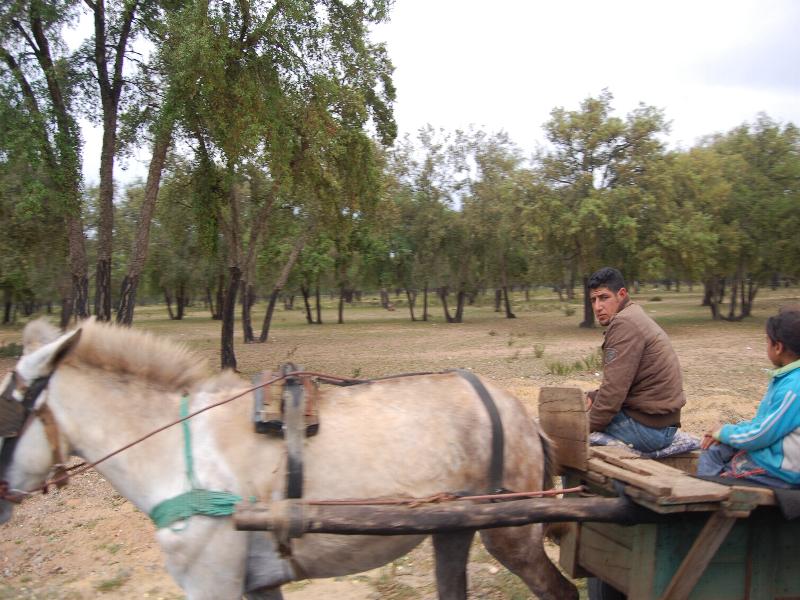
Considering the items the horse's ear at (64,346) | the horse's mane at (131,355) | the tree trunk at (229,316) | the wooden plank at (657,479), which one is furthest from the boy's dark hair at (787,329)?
the tree trunk at (229,316)

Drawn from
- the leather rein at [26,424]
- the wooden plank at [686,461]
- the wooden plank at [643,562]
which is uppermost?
the leather rein at [26,424]

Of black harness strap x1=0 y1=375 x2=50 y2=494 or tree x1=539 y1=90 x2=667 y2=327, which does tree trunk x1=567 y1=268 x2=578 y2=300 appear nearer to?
tree x1=539 y1=90 x2=667 y2=327

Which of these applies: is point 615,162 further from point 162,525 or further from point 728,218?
point 162,525

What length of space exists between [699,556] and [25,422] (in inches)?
123

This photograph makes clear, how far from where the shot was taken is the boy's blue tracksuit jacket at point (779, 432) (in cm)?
292

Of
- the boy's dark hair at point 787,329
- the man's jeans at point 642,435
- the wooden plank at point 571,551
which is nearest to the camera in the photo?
the boy's dark hair at point 787,329

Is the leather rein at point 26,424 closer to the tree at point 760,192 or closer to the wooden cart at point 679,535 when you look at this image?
the wooden cart at point 679,535

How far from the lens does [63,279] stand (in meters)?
27.4

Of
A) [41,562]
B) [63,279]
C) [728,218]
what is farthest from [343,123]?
[728,218]

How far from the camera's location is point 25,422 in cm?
282

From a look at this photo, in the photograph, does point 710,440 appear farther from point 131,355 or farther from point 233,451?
point 131,355

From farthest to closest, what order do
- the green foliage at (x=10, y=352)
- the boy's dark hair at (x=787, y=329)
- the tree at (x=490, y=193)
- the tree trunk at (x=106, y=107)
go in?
the tree at (x=490, y=193), the green foliage at (x=10, y=352), the tree trunk at (x=106, y=107), the boy's dark hair at (x=787, y=329)

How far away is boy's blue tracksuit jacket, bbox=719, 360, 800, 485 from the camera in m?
2.92

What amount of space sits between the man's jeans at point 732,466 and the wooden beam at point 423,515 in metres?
0.62
